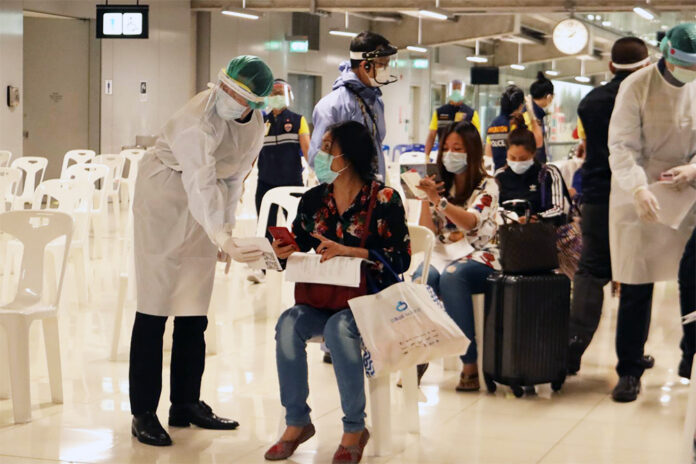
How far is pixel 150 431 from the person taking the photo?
3762 millimetres

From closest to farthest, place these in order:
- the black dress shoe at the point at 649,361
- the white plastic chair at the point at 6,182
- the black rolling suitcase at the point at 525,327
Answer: the black rolling suitcase at the point at 525,327, the black dress shoe at the point at 649,361, the white plastic chair at the point at 6,182

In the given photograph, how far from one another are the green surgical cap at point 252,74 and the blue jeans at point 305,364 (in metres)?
0.78

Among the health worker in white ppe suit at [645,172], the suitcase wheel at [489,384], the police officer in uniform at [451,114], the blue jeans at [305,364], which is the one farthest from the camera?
the police officer in uniform at [451,114]

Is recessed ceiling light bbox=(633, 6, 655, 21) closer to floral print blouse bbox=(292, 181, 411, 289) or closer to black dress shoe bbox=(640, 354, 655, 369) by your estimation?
black dress shoe bbox=(640, 354, 655, 369)

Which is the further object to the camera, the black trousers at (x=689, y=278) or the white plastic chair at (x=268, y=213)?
the white plastic chair at (x=268, y=213)

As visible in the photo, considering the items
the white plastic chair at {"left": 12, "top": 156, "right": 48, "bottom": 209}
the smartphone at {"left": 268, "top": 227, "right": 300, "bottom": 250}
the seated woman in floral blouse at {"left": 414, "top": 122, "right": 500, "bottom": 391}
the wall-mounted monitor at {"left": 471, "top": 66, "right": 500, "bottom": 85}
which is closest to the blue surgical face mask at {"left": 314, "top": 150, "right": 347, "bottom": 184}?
A: the smartphone at {"left": 268, "top": 227, "right": 300, "bottom": 250}

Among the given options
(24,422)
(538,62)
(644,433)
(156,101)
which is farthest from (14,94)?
(538,62)

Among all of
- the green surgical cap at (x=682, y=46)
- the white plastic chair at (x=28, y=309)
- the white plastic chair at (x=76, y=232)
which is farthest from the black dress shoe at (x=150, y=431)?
the white plastic chair at (x=76, y=232)

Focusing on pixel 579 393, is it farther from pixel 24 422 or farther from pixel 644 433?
pixel 24 422

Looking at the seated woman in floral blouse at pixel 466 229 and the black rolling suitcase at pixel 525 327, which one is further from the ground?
the seated woman in floral blouse at pixel 466 229

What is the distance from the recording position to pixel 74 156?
1219 centimetres

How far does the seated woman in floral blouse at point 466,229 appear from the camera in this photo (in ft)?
15.3

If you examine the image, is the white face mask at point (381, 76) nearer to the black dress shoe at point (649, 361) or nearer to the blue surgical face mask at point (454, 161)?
the blue surgical face mask at point (454, 161)

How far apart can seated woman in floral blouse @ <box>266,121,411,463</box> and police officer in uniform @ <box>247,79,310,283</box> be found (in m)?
3.72
